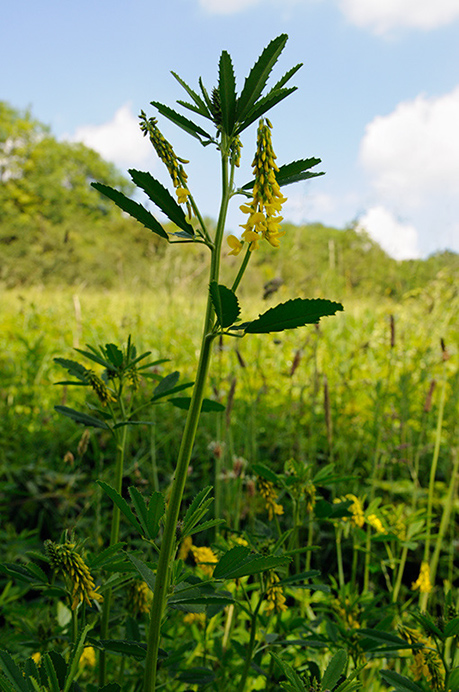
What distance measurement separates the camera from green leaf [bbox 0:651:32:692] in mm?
510

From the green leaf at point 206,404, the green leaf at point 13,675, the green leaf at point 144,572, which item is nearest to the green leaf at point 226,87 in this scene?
the green leaf at point 206,404

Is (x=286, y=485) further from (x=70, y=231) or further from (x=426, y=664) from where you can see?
(x=70, y=231)

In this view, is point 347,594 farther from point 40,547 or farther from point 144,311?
point 144,311

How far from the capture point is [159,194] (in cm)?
54

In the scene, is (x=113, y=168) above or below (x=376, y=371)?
above

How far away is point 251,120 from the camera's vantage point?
57 centimetres

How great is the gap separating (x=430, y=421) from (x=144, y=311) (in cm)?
361

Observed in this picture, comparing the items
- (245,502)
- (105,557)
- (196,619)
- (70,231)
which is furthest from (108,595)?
(70,231)

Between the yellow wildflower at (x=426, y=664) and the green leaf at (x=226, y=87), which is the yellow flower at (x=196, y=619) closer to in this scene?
the yellow wildflower at (x=426, y=664)

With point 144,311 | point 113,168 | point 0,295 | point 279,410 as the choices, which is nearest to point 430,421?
point 279,410

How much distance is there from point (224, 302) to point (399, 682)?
595mm

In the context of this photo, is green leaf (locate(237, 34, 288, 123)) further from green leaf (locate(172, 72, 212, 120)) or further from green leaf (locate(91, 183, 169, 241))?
green leaf (locate(91, 183, 169, 241))

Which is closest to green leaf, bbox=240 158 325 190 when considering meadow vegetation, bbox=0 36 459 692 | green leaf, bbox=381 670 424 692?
meadow vegetation, bbox=0 36 459 692

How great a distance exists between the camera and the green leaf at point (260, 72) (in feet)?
1.75
